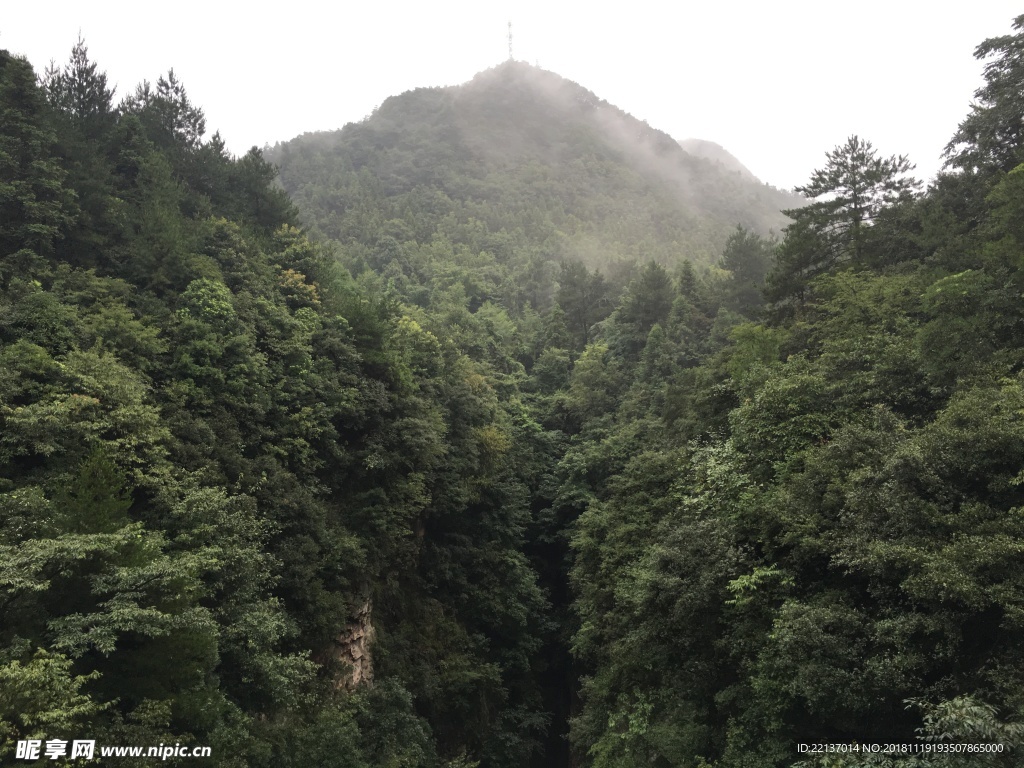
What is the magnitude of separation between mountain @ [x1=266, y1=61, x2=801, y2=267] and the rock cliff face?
215 ft

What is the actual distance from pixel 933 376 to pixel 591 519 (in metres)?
14.2

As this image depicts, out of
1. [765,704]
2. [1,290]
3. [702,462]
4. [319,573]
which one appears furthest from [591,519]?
[1,290]

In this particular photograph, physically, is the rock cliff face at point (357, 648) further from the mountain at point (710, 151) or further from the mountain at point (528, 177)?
the mountain at point (710, 151)

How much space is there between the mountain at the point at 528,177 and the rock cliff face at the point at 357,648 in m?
65.5

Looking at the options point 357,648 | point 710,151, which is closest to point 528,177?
point 710,151

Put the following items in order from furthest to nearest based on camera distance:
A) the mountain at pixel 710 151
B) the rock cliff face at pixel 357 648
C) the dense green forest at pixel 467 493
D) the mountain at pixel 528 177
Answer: the mountain at pixel 710 151 → the mountain at pixel 528 177 → the rock cliff face at pixel 357 648 → the dense green forest at pixel 467 493

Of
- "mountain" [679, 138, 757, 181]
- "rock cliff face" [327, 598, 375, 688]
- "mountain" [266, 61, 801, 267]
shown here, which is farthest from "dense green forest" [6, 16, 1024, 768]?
"mountain" [679, 138, 757, 181]

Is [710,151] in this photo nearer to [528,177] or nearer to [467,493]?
[528,177]

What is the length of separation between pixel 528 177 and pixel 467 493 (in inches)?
4009

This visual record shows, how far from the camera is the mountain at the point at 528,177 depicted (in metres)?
95.2

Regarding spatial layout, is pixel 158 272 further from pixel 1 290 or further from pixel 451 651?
pixel 451 651

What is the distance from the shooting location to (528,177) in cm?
12138

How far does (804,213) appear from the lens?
30922 mm

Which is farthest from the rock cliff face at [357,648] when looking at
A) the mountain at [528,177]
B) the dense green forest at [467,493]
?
the mountain at [528,177]
